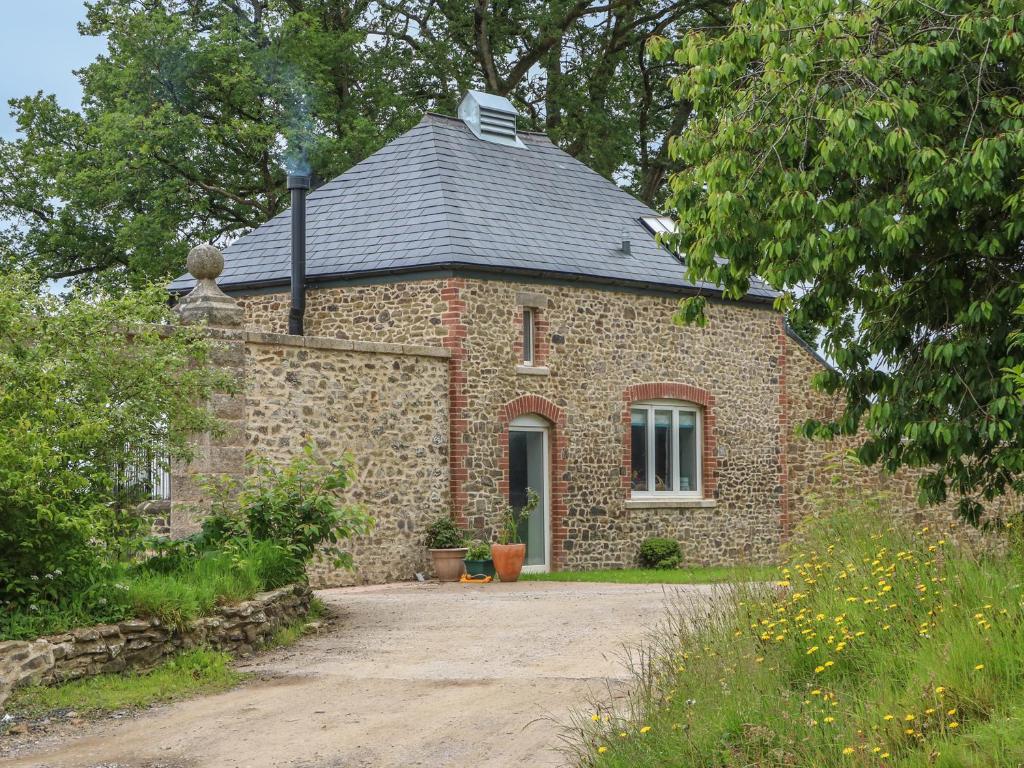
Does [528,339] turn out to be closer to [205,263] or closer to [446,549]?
[446,549]

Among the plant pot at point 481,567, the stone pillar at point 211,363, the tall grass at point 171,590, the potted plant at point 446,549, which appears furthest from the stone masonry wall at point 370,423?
the tall grass at point 171,590

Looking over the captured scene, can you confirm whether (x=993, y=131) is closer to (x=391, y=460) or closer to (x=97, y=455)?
(x=97, y=455)

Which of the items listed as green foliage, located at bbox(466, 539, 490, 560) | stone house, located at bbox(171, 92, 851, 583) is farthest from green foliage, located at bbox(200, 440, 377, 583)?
green foliage, located at bbox(466, 539, 490, 560)

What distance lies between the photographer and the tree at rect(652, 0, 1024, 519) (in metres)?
8.49

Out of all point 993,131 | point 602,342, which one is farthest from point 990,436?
point 602,342

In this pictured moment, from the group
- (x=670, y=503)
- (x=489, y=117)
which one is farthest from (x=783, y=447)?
(x=489, y=117)

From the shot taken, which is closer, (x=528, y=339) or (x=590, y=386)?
(x=528, y=339)

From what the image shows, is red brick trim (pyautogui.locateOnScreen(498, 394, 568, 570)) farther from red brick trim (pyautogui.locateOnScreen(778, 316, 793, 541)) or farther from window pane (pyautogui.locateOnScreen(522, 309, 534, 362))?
red brick trim (pyautogui.locateOnScreen(778, 316, 793, 541))

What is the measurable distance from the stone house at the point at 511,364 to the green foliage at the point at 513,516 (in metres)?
0.16

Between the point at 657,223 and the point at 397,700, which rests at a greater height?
the point at 657,223

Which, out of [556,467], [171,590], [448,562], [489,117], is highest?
[489,117]

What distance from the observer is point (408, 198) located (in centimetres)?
1980

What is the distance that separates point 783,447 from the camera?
2223 cm

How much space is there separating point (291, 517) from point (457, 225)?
788 cm
